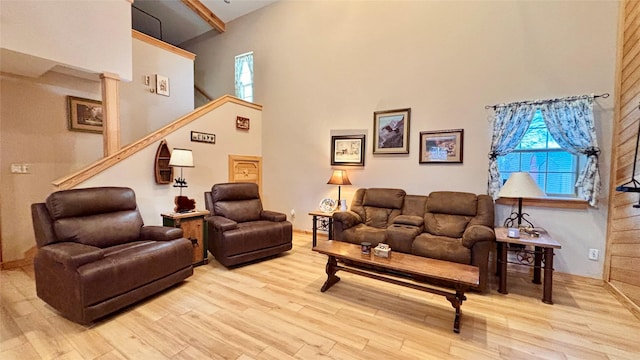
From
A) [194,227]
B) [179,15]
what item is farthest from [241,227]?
[179,15]

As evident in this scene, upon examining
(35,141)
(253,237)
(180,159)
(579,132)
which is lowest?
(253,237)

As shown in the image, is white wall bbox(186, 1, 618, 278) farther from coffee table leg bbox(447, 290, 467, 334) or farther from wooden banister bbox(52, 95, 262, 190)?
coffee table leg bbox(447, 290, 467, 334)

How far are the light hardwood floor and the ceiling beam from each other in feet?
18.1

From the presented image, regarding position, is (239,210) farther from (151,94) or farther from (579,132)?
(579,132)

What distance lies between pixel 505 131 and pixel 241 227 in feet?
11.7

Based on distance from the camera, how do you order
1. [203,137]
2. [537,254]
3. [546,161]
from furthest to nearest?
1. [203,137]
2. [546,161]
3. [537,254]

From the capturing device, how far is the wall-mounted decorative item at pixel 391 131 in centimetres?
409

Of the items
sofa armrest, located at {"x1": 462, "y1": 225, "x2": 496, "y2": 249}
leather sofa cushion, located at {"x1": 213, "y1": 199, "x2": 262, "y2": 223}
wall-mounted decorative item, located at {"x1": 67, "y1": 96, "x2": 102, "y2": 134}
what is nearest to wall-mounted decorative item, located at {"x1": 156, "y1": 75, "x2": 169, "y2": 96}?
wall-mounted decorative item, located at {"x1": 67, "y1": 96, "x2": 102, "y2": 134}

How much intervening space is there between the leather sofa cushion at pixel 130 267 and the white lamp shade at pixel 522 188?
11.4ft

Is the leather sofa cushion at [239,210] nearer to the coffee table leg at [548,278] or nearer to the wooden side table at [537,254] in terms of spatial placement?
the wooden side table at [537,254]

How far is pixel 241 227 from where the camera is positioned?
3496mm

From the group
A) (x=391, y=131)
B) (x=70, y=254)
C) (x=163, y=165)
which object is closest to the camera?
(x=70, y=254)

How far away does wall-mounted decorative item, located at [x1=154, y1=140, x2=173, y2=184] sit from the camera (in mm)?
3836

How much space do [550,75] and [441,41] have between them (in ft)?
4.54
